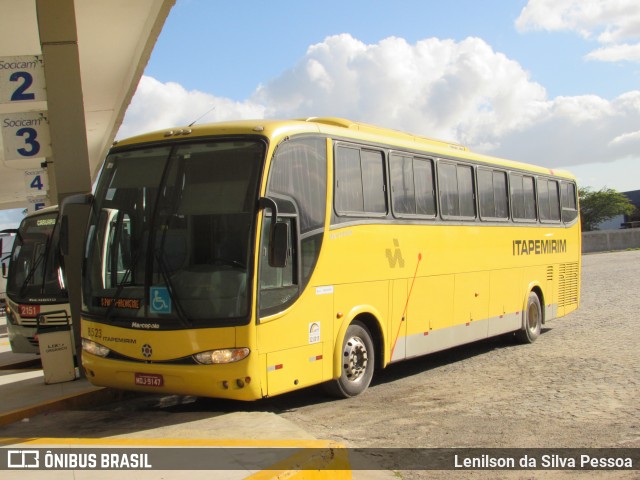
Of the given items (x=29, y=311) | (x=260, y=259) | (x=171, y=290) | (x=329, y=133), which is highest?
(x=329, y=133)

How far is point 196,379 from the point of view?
7.37 m

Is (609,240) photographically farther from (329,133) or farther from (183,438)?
(183,438)

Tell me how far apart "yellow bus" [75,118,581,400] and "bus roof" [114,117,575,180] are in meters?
0.03

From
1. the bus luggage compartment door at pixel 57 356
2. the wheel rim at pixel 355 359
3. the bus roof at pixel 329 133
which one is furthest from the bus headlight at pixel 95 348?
the wheel rim at pixel 355 359

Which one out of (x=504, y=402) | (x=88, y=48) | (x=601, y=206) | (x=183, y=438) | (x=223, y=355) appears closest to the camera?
(x=183, y=438)

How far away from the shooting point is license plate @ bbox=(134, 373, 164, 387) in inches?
299

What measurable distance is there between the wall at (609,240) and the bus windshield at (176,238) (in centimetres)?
5218

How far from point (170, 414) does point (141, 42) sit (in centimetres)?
1254

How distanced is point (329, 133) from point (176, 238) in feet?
8.40

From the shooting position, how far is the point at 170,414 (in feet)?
26.7

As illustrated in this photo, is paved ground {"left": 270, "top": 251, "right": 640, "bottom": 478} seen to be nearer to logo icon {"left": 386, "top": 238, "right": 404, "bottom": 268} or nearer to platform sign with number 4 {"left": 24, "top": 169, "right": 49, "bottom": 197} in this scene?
logo icon {"left": 386, "top": 238, "right": 404, "bottom": 268}

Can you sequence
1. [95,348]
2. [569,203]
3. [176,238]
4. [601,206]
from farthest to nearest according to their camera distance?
[601,206] → [569,203] → [95,348] → [176,238]

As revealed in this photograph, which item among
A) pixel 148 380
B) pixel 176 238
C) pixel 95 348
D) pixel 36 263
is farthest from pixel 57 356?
pixel 36 263

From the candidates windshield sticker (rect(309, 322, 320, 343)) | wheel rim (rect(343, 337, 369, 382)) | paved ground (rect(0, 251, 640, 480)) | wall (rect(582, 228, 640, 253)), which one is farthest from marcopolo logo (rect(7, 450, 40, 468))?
wall (rect(582, 228, 640, 253))
